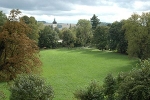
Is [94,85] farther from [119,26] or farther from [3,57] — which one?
[119,26]

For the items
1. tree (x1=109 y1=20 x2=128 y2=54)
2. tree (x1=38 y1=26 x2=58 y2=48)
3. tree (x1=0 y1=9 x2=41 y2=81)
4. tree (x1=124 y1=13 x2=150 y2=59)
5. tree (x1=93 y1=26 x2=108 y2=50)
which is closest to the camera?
tree (x1=0 y1=9 x2=41 y2=81)

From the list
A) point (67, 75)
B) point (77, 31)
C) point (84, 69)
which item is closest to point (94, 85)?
point (67, 75)

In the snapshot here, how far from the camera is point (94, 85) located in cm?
1819

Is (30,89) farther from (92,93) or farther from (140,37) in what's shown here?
(140,37)

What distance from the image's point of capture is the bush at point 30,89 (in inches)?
610

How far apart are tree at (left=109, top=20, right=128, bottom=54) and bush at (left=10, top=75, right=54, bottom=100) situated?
2076 inches

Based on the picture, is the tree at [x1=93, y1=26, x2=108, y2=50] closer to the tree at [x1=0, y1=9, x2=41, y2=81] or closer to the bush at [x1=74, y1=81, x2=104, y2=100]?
the tree at [x1=0, y1=9, x2=41, y2=81]

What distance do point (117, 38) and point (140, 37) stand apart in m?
25.5

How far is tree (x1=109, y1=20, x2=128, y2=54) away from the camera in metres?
66.8

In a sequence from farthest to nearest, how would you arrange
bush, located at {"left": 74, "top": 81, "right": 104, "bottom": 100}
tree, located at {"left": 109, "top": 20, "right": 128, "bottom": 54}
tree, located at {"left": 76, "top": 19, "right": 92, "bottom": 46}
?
tree, located at {"left": 76, "top": 19, "right": 92, "bottom": 46}, tree, located at {"left": 109, "top": 20, "right": 128, "bottom": 54}, bush, located at {"left": 74, "top": 81, "right": 104, "bottom": 100}

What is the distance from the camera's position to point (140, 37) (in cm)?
4453

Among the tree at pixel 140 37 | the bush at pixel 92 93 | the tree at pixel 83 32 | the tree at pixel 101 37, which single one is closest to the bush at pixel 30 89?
the bush at pixel 92 93

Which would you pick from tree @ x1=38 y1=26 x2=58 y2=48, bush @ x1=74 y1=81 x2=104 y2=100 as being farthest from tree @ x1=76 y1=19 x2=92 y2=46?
bush @ x1=74 y1=81 x2=104 y2=100

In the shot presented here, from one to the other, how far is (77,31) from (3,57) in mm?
73703
